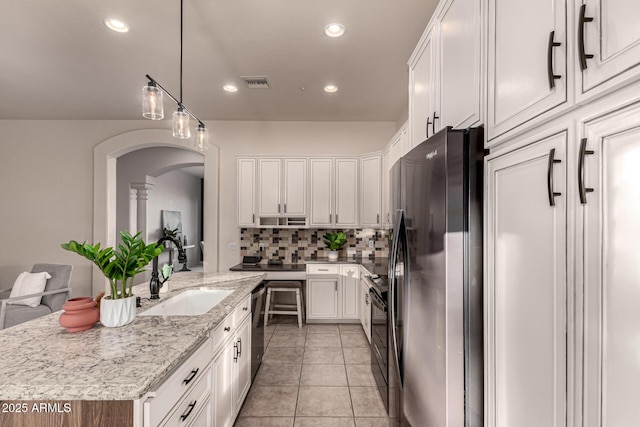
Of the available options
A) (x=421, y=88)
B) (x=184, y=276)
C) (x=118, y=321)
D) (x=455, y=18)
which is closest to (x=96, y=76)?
(x=184, y=276)

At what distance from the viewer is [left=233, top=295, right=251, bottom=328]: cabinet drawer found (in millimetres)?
2086

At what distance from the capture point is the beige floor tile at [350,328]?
411cm

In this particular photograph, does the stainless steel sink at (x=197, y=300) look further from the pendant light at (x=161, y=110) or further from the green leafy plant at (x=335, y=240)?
the green leafy plant at (x=335, y=240)

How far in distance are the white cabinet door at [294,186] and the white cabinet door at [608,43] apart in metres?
3.93

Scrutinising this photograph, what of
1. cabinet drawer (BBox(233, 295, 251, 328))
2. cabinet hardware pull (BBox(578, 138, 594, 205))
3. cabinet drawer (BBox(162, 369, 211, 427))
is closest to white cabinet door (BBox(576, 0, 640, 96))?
cabinet hardware pull (BBox(578, 138, 594, 205))

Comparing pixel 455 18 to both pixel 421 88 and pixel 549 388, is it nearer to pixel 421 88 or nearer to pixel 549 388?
pixel 421 88

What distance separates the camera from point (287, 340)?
3.80 metres

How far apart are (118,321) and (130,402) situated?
1.92 ft

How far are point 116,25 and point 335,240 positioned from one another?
3.38 meters

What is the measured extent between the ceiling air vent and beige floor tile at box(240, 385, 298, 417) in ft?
9.90

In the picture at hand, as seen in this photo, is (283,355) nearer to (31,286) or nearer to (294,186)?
(294,186)

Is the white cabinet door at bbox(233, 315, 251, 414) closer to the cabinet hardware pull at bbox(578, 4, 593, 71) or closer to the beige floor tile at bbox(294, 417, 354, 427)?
the beige floor tile at bbox(294, 417, 354, 427)

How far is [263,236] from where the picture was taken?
4.85 meters

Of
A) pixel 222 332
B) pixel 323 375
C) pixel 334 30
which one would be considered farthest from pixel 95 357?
pixel 334 30
